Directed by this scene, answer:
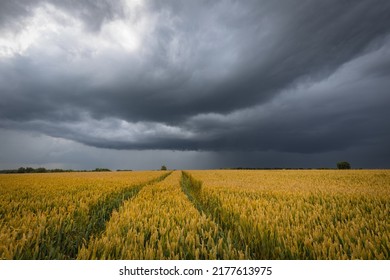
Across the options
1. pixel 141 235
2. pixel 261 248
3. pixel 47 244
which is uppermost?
pixel 141 235

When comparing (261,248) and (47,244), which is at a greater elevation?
(47,244)

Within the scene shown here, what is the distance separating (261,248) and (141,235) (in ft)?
5.47

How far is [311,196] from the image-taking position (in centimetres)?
602
